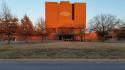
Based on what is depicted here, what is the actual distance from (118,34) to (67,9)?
88.6 feet

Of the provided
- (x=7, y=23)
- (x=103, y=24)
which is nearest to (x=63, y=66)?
(x=7, y=23)

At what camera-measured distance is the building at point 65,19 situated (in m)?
106

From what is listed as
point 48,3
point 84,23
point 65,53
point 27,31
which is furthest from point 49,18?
point 65,53

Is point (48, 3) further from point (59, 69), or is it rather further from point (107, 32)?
point (59, 69)

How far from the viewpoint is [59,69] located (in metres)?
12.3

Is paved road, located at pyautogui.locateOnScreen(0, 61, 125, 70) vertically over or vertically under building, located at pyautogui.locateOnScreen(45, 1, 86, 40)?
under

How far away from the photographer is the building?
10631cm

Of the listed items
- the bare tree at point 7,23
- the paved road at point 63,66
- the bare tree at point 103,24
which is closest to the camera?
the paved road at point 63,66

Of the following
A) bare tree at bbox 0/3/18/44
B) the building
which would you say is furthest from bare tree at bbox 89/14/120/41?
bare tree at bbox 0/3/18/44

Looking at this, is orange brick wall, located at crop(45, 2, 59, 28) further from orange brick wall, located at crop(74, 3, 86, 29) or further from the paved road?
the paved road

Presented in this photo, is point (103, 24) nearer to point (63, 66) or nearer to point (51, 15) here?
point (51, 15)

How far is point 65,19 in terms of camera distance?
361 ft

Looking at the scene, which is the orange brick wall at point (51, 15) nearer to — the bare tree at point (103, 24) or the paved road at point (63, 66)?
the bare tree at point (103, 24)

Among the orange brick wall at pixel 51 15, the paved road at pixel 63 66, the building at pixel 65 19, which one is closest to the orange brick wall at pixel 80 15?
the building at pixel 65 19
